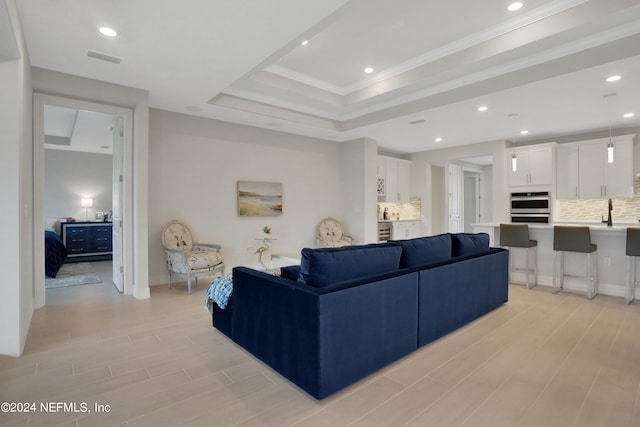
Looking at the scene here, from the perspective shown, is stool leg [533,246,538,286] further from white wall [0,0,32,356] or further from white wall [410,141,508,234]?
white wall [0,0,32,356]

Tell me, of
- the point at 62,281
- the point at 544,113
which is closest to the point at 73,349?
the point at 62,281

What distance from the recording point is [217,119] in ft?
18.1

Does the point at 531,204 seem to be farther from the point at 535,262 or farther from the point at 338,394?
the point at 338,394

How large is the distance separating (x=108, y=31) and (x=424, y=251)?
339 centimetres

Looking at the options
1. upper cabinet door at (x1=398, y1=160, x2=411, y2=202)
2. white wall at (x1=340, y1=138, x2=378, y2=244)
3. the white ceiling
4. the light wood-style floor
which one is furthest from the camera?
upper cabinet door at (x1=398, y1=160, x2=411, y2=202)

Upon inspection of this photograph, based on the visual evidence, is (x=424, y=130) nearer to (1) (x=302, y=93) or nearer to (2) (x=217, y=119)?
(1) (x=302, y=93)

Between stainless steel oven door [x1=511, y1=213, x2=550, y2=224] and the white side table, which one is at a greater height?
stainless steel oven door [x1=511, y1=213, x2=550, y2=224]

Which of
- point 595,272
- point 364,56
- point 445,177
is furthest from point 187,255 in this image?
point 445,177

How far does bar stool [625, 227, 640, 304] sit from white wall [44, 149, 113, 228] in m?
10.2

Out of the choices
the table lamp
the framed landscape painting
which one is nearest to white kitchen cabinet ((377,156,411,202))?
the framed landscape painting

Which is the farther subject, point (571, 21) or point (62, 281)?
point (62, 281)

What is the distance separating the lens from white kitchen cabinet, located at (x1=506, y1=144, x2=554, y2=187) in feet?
20.7

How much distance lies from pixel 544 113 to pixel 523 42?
2205mm

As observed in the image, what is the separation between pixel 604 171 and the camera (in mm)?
5832
